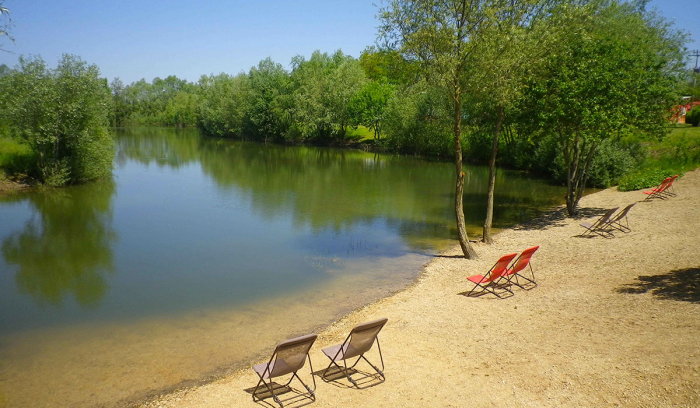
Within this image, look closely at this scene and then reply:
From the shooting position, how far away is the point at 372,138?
66.9 m

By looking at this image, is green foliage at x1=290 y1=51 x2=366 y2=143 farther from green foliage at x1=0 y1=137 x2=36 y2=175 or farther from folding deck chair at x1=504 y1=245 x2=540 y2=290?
folding deck chair at x1=504 y1=245 x2=540 y2=290

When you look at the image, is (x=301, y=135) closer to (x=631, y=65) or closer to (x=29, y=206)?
(x=29, y=206)

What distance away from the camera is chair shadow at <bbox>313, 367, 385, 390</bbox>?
709 centimetres

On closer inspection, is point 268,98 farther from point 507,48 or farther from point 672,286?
point 672,286

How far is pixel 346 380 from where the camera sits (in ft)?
24.0

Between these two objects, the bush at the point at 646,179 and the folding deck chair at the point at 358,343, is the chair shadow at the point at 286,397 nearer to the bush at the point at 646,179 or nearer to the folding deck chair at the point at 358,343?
the folding deck chair at the point at 358,343

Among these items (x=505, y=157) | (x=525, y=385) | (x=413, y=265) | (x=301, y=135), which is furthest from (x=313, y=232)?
(x=301, y=135)

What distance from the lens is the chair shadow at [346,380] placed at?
7.09 metres

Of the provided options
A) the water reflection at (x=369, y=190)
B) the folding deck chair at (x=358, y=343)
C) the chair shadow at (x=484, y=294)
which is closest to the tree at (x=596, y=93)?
the water reflection at (x=369, y=190)

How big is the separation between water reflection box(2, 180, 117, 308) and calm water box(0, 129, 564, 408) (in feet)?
0.24

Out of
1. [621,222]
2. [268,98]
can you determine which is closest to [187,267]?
[621,222]

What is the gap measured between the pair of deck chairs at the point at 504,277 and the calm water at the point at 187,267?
2.88 meters

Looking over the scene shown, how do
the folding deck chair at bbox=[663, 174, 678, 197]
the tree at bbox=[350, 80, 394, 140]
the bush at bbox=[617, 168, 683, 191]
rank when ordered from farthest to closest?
the tree at bbox=[350, 80, 394, 140] < the bush at bbox=[617, 168, 683, 191] < the folding deck chair at bbox=[663, 174, 678, 197]

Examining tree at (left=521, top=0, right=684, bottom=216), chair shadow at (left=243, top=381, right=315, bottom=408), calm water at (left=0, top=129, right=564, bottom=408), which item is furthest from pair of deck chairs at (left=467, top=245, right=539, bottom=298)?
tree at (left=521, top=0, right=684, bottom=216)
